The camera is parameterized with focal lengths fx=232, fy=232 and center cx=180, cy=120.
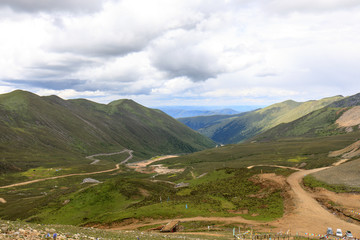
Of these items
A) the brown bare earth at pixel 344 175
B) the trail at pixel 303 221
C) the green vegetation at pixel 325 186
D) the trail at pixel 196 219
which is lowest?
the trail at pixel 196 219

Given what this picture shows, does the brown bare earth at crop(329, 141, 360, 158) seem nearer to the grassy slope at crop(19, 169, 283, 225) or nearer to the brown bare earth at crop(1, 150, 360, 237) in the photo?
the grassy slope at crop(19, 169, 283, 225)

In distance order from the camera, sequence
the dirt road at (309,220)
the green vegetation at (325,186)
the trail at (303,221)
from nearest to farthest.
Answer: the dirt road at (309,220)
the trail at (303,221)
the green vegetation at (325,186)

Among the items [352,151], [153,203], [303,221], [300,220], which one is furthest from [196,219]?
[352,151]

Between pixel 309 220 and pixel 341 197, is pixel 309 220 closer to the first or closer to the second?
pixel 309 220

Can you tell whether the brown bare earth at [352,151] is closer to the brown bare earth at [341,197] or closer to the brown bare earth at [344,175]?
the brown bare earth at [344,175]

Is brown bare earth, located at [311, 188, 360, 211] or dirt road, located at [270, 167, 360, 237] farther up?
brown bare earth, located at [311, 188, 360, 211]

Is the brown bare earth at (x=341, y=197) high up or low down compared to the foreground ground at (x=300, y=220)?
up

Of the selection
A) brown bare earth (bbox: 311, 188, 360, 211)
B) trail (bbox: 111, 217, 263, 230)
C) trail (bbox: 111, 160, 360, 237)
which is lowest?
Answer: trail (bbox: 111, 217, 263, 230)

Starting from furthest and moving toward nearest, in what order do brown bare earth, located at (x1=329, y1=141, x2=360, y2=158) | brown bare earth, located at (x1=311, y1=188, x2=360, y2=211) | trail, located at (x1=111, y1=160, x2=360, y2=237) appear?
1. brown bare earth, located at (x1=329, y1=141, x2=360, y2=158)
2. brown bare earth, located at (x1=311, y1=188, x2=360, y2=211)
3. trail, located at (x1=111, y1=160, x2=360, y2=237)

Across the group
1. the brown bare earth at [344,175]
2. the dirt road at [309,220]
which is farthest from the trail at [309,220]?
the brown bare earth at [344,175]

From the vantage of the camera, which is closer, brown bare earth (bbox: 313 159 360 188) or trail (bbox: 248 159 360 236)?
trail (bbox: 248 159 360 236)

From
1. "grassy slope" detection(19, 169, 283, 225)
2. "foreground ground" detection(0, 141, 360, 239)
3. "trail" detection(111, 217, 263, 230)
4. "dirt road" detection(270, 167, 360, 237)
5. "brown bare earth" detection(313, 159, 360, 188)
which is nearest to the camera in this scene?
"dirt road" detection(270, 167, 360, 237)

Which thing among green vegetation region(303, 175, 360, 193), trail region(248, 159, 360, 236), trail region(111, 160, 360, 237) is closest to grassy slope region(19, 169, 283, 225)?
trail region(111, 160, 360, 237)

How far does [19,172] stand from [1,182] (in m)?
24.2
